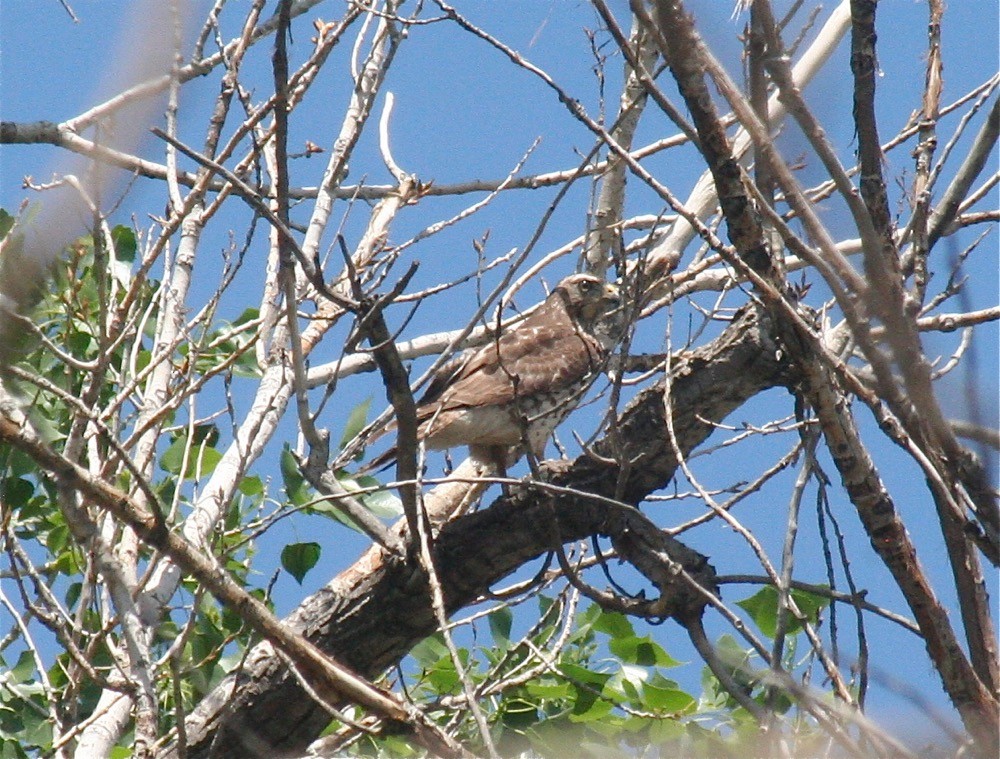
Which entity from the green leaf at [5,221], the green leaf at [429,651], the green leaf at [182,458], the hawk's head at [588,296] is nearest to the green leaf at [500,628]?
the green leaf at [429,651]

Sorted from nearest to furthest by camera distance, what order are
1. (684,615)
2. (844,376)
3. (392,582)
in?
(844,376)
(684,615)
(392,582)

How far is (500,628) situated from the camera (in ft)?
15.4

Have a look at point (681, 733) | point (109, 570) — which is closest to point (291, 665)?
point (109, 570)

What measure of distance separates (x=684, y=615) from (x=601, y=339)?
8.67 ft

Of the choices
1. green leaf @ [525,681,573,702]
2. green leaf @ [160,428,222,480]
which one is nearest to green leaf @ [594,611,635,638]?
green leaf @ [525,681,573,702]

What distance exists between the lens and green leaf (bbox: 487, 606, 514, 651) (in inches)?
184

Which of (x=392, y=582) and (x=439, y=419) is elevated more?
(x=439, y=419)

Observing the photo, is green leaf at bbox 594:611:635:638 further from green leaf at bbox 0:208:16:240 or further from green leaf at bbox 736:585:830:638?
green leaf at bbox 0:208:16:240

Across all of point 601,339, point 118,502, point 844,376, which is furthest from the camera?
point 601,339

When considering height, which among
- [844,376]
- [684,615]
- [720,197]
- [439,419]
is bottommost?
[684,615]

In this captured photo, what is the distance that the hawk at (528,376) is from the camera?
516 cm

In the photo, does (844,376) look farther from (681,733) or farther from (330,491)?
(681,733)

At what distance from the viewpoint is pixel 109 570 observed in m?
→ 2.72

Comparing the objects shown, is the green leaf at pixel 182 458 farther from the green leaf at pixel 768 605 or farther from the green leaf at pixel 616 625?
the green leaf at pixel 768 605
